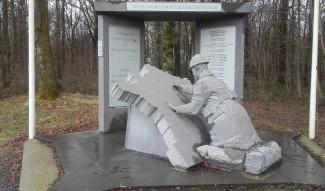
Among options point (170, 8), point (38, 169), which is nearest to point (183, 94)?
point (170, 8)

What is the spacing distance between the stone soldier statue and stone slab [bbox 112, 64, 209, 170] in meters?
0.17

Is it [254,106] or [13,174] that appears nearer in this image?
[13,174]

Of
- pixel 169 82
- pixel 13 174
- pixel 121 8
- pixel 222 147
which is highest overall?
pixel 121 8

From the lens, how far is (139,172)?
5.70m

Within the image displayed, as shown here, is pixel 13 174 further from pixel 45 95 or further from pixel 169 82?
pixel 45 95

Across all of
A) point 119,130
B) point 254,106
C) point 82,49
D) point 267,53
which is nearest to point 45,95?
point 119,130

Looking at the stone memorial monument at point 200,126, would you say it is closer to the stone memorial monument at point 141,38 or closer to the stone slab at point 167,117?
the stone slab at point 167,117

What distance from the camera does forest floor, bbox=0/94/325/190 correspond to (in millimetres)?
7562

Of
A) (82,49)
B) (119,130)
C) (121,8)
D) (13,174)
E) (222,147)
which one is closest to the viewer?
(222,147)

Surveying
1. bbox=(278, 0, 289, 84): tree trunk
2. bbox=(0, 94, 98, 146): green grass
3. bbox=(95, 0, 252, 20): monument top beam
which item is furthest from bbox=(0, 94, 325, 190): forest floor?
bbox=(278, 0, 289, 84): tree trunk

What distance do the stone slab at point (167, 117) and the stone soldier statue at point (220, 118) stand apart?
0.17 meters

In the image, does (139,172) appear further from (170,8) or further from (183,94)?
(170,8)

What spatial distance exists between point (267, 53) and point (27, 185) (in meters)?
18.6

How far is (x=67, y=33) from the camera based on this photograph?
31766 millimetres
